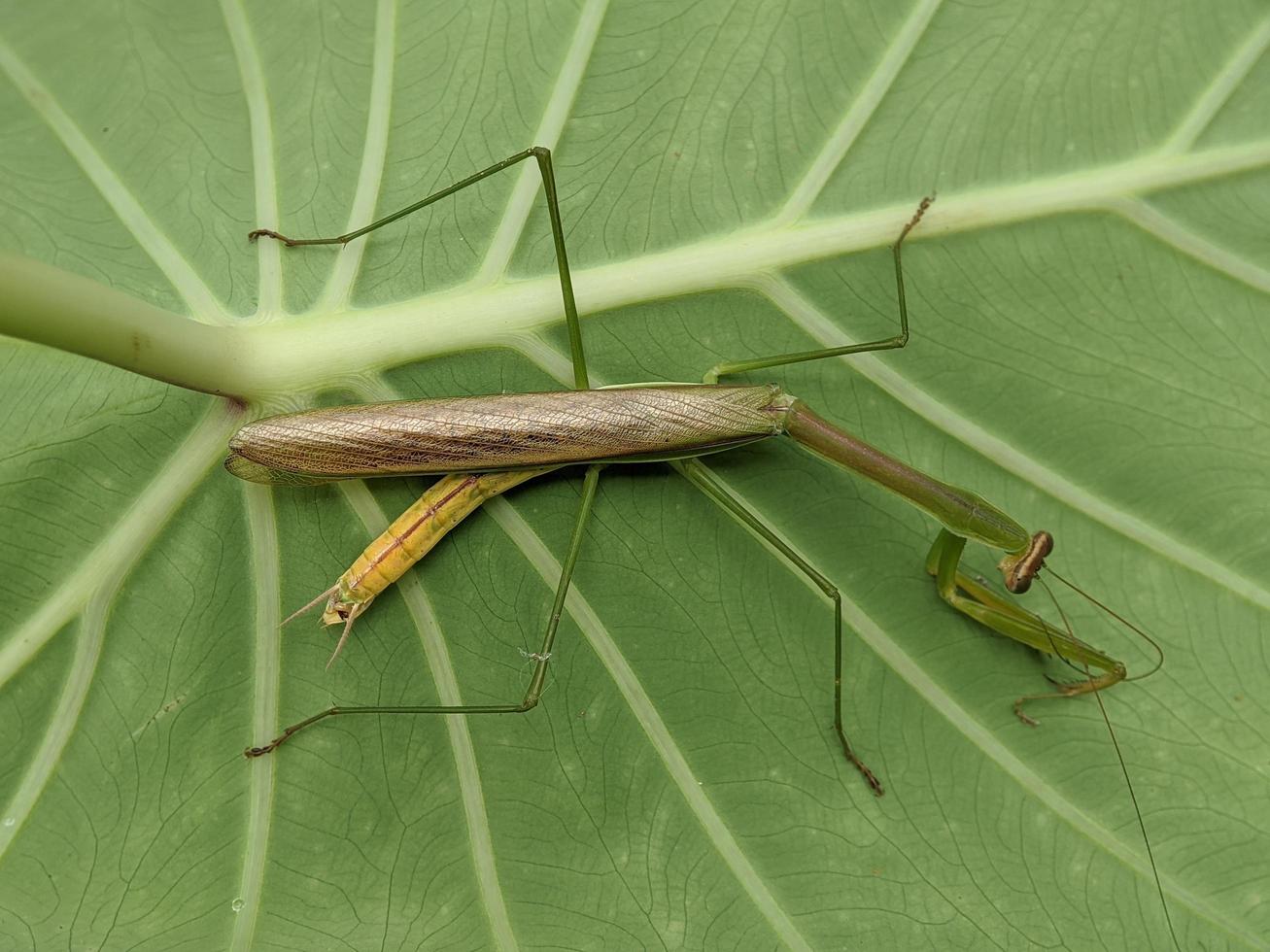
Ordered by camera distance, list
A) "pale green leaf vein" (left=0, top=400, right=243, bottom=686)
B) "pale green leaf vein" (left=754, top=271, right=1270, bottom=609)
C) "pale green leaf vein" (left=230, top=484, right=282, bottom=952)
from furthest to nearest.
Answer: "pale green leaf vein" (left=754, top=271, right=1270, bottom=609), "pale green leaf vein" (left=230, top=484, right=282, bottom=952), "pale green leaf vein" (left=0, top=400, right=243, bottom=686)

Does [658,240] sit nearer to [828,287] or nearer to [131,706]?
[828,287]

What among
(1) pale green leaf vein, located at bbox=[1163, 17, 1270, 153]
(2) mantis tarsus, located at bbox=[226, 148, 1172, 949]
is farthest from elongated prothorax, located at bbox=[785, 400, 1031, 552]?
(1) pale green leaf vein, located at bbox=[1163, 17, 1270, 153]

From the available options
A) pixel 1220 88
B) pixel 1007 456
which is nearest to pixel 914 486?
pixel 1007 456

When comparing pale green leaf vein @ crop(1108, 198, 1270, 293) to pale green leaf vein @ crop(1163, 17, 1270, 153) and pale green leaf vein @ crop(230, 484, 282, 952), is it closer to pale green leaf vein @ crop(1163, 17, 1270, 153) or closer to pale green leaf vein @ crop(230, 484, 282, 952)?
pale green leaf vein @ crop(1163, 17, 1270, 153)

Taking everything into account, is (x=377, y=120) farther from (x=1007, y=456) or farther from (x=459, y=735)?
(x=1007, y=456)

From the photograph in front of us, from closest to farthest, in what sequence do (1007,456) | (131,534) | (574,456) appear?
1. (131,534)
2. (574,456)
3. (1007,456)

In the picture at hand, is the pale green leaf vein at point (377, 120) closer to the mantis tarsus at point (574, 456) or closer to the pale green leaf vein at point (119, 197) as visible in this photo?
the mantis tarsus at point (574, 456)
